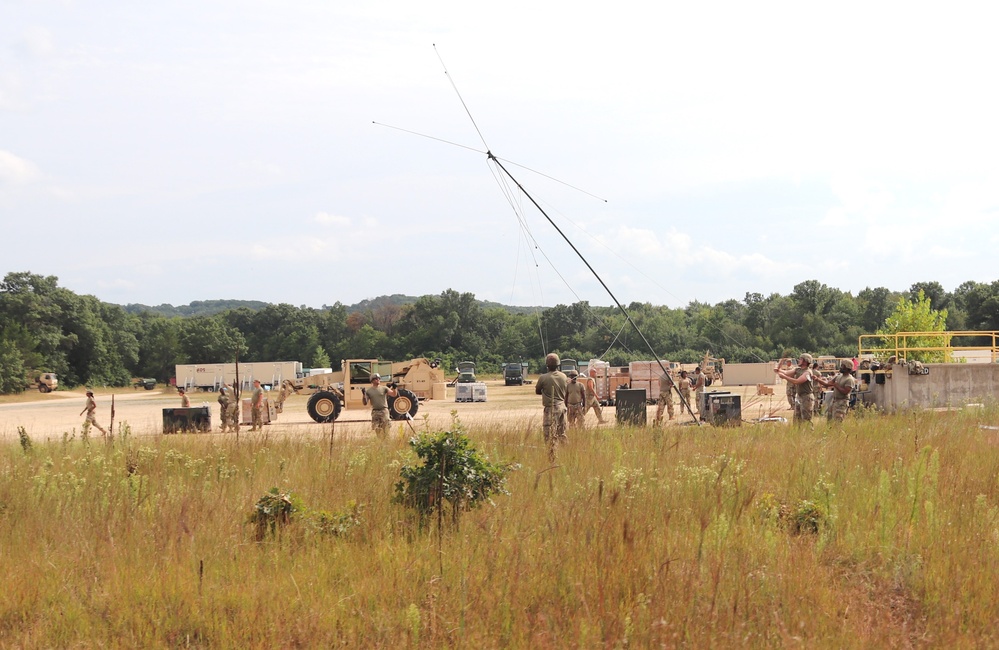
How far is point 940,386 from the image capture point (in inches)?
926

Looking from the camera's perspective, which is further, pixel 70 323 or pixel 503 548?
pixel 70 323

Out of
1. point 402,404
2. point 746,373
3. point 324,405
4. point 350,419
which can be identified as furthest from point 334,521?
point 746,373

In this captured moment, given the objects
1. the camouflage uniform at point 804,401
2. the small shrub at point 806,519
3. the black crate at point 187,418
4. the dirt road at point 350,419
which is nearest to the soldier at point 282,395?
the dirt road at point 350,419

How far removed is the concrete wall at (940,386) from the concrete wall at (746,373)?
44.0m

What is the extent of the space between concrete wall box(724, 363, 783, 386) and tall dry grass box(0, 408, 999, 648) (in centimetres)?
5999

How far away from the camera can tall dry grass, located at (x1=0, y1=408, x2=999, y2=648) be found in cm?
508

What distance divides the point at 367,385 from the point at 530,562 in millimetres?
28148

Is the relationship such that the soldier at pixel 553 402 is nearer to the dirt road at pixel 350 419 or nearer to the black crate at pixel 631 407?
the dirt road at pixel 350 419

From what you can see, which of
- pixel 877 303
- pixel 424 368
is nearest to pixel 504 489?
pixel 424 368

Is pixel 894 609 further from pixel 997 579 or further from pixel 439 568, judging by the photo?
pixel 439 568

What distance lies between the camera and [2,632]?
534 cm

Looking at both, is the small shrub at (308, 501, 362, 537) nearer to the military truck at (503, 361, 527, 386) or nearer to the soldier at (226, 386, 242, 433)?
the soldier at (226, 386, 242, 433)

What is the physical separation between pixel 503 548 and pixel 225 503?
3.04 m

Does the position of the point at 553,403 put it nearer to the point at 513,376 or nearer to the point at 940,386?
the point at 940,386
